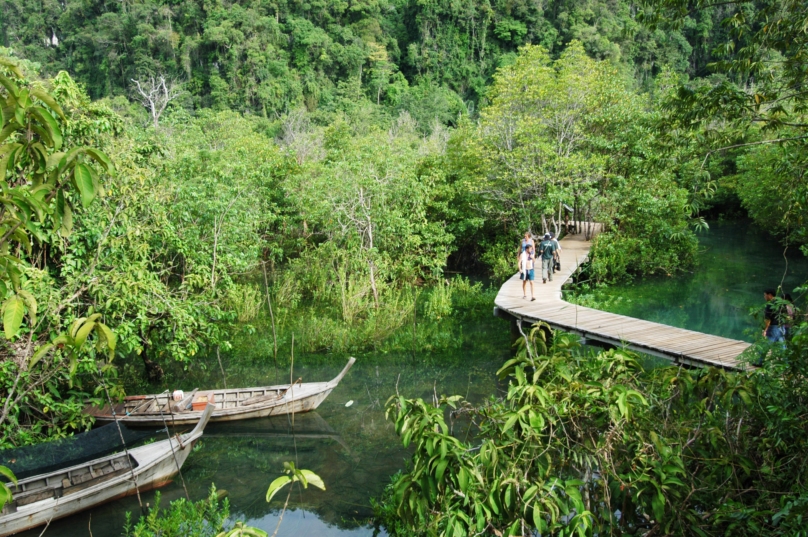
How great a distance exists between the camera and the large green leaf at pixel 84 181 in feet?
5.85

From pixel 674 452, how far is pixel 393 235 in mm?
12479

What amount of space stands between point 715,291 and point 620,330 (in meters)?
8.88

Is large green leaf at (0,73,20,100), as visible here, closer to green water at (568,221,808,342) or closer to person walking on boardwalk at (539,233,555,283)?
green water at (568,221,808,342)

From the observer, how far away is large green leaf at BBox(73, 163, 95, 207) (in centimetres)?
178

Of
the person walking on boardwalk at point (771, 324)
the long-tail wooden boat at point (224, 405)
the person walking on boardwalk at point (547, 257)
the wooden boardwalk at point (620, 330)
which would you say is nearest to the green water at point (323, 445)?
the long-tail wooden boat at point (224, 405)

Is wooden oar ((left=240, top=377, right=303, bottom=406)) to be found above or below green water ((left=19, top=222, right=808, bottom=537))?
above

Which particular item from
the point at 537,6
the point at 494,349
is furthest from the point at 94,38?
the point at 494,349

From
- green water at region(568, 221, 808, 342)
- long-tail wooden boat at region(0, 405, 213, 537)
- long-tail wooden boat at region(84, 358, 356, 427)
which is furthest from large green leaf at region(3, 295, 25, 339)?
green water at region(568, 221, 808, 342)

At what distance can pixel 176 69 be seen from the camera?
63.8 m

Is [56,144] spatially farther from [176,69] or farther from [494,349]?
[176,69]

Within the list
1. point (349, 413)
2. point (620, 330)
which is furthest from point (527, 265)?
point (349, 413)

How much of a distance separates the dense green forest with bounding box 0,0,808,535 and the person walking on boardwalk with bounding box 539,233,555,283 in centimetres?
209

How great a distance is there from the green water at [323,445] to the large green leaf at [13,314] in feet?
15.5

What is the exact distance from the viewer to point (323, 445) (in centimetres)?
888
